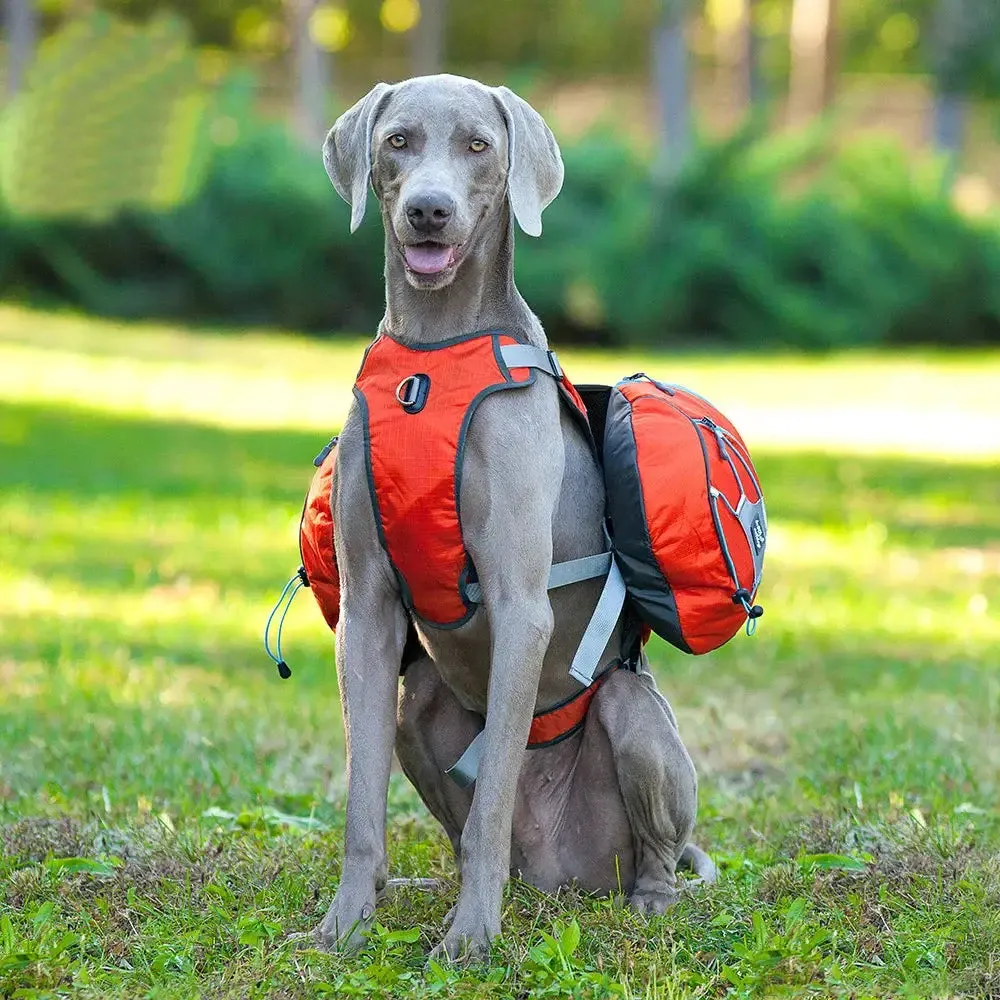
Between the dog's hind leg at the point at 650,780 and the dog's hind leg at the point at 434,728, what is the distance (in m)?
0.35

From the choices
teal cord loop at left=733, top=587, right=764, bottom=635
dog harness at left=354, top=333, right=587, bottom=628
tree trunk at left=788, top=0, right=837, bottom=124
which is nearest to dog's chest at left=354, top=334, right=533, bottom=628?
dog harness at left=354, top=333, right=587, bottom=628

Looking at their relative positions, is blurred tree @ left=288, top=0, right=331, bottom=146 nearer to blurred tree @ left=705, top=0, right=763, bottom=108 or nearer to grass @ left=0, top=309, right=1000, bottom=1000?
blurred tree @ left=705, top=0, right=763, bottom=108

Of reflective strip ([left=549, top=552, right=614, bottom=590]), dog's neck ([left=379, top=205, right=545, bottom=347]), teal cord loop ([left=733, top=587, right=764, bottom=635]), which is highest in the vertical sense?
dog's neck ([left=379, top=205, right=545, bottom=347])

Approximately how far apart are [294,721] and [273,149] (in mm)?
17411

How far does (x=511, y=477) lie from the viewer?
11.9ft

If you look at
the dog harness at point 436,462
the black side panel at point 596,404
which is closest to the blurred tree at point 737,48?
the black side panel at point 596,404

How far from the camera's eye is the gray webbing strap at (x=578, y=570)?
12.8ft

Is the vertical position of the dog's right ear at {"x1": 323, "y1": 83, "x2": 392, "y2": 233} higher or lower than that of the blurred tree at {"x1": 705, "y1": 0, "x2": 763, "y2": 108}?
lower

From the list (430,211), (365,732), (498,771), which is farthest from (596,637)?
(430,211)

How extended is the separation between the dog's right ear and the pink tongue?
177mm

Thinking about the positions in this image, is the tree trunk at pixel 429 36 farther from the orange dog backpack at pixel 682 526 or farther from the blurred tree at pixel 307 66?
the orange dog backpack at pixel 682 526

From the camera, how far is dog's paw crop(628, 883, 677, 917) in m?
3.98

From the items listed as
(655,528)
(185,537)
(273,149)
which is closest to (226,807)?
(655,528)

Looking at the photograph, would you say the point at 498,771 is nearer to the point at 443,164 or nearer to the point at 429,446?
the point at 429,446
